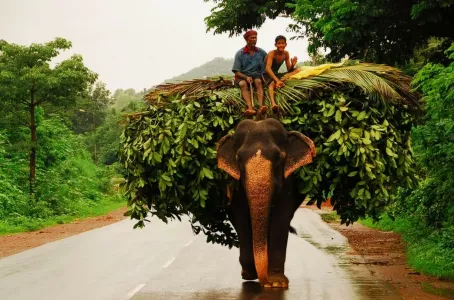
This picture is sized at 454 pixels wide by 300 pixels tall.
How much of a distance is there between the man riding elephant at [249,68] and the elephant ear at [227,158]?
0.71 meters

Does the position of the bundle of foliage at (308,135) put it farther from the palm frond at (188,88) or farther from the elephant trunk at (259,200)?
the elephant trunk at (259,200)

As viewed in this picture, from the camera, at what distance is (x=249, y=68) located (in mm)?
10266

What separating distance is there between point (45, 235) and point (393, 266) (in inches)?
471

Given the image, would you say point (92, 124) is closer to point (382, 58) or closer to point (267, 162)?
point (382, 58)

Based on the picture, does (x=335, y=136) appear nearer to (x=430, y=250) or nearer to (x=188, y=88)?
(x=188, y=88)

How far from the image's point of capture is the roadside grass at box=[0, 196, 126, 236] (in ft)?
79.2

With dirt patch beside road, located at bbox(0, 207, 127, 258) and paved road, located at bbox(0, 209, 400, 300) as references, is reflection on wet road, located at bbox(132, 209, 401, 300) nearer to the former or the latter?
paved road, located at bbox(0, 209, 400, 300)

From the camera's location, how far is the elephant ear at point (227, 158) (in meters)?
9.37

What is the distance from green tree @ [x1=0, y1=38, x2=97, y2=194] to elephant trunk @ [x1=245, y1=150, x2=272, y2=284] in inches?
734

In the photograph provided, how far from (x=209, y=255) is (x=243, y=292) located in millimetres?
5779

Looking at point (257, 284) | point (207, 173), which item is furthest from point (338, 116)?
point (257, 284)

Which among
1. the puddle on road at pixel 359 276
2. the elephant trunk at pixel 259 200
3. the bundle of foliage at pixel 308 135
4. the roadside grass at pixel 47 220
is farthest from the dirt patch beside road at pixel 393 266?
Answer: the roadside grass at pixel 47 220

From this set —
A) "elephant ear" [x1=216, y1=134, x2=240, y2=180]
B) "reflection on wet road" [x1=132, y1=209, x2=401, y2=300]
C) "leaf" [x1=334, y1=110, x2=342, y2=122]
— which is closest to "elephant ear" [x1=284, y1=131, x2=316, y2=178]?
"leaf" [x1=334, y1=110, x2=342, y2=122]

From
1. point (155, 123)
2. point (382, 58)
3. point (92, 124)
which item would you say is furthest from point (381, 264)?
point (92, 124)
